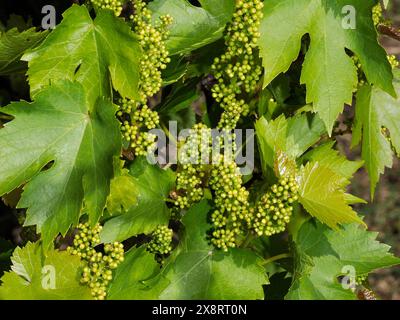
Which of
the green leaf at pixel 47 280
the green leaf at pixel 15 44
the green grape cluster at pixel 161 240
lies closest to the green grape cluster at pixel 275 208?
the green grape cluster at pixel 161 240

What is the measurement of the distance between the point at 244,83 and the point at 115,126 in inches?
15.8

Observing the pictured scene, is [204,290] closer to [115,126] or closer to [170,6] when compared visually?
[115,126]

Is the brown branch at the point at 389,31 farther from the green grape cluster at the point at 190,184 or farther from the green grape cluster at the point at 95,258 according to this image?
the green grape cluster at the point at 95,258

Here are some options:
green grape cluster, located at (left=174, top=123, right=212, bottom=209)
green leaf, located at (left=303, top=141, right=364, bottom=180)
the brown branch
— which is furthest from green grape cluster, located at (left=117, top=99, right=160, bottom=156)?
the brown branch

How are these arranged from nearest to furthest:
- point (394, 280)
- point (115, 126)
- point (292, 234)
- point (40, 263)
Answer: point (115, 126) → point (40, 263) → point (292, 234) → point (394, 280)

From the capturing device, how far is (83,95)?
1.49 m

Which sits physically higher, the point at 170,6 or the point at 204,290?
the point at 170,6

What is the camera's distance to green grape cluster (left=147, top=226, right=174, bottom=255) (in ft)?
5.34

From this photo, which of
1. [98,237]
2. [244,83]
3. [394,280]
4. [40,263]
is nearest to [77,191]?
[98,237]

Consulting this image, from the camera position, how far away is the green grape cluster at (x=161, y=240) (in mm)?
1629

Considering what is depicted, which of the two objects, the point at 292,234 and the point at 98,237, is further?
Answer: the point at 292,234

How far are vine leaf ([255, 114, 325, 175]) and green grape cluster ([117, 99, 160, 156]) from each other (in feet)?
0.92

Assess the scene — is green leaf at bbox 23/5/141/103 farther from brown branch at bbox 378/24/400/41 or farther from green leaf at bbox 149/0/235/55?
brown branch at bbox 378/24/400/41

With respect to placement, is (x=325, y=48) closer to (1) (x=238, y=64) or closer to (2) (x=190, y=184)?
(1) (x=238, y=64)
